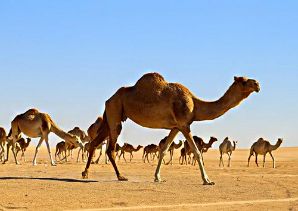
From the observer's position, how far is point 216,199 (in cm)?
1148

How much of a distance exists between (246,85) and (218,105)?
85cm

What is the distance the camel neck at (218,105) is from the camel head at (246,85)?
106 mm

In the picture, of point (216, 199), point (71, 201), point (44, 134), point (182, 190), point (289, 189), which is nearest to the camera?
point (71, 201)

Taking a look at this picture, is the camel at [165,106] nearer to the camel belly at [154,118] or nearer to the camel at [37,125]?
the camel belly at [154,118]

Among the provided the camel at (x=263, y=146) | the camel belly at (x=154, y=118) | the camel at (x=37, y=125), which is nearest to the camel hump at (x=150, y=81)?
the camel belly at (x=154, y=118)

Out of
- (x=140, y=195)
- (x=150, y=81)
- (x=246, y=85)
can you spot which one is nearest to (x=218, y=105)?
(x=246, y=85)

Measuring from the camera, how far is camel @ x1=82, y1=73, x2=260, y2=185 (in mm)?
13922

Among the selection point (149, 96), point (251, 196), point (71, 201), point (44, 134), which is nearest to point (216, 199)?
point (251, 196)

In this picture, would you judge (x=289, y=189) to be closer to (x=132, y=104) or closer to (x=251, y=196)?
(x=251, y=196)

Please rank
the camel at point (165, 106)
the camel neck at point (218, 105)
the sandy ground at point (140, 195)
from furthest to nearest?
the camel neck at point (218, 105) → the camel at point (165, 106) → the sandy ground at point (140, 195)

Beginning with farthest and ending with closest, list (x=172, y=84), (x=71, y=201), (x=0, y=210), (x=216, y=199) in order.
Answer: (x=172, y=84) < (x=216, y=199) < (x=71, y=201) < (x=0, y=210)

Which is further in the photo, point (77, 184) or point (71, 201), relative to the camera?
point (77, 184)

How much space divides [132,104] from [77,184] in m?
2.49

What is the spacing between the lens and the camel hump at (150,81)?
47.2 ft
